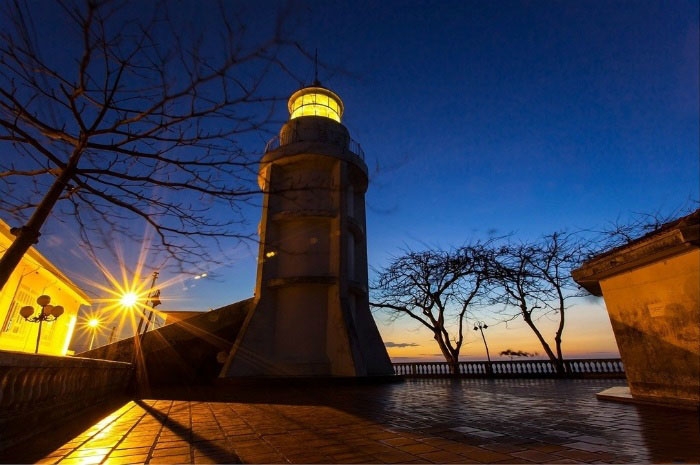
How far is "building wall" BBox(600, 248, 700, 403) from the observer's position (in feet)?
16.2

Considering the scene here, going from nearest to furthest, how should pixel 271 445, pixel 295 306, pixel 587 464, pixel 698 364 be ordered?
pixel 587 464, pixel 271 445, pixel 698 364, pixel 295 306

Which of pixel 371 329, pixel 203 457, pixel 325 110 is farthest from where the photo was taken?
pixel 325 110

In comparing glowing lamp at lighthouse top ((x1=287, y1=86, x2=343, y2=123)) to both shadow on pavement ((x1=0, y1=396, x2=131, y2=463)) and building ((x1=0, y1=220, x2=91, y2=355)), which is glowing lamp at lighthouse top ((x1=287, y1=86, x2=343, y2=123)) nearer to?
building ((x1=0, y1=220, x2=91, y2=355))

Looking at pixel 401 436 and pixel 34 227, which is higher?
pixel 34 227

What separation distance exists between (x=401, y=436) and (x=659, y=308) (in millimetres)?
4857

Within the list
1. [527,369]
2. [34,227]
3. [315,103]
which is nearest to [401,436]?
[34,227]

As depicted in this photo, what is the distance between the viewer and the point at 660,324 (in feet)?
17.8

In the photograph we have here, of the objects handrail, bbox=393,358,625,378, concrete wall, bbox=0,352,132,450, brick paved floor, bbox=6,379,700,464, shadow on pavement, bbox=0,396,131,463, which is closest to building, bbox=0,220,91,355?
concrete wall, bbox=0,352,132,450

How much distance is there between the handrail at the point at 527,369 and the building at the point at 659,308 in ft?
33.9

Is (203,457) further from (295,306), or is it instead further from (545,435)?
(295,306)

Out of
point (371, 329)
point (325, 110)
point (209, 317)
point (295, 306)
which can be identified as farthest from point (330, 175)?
point (209, 317)

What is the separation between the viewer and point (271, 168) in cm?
1720

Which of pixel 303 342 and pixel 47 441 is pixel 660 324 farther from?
pixel 303 342

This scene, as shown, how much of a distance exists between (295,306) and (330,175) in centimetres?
684
